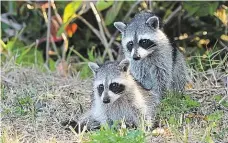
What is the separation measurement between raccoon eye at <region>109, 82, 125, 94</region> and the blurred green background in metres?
2.13

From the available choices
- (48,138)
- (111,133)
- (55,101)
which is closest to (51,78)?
(55,101)

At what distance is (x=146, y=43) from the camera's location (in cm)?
659

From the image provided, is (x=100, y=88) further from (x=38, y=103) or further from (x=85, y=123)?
(x=38, y=103)

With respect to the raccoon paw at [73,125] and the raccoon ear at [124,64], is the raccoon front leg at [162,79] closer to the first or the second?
the raccoon ear at [124,64]

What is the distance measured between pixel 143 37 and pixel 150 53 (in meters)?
0.18

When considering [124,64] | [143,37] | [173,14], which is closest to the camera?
[124,64]

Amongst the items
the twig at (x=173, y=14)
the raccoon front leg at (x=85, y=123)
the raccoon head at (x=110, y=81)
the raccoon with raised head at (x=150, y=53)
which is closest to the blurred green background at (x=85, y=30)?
the twig at (x=173, y=14)

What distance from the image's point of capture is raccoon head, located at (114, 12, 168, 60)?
654 centimetres

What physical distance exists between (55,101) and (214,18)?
3.09 metres

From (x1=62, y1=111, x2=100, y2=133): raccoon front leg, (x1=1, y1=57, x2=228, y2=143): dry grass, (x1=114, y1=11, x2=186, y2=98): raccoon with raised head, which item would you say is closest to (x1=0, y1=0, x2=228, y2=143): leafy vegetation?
(x1=1, y1=57, x2=228, y2=143): dry grass

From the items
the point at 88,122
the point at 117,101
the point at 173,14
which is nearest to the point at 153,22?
the point at 117,101

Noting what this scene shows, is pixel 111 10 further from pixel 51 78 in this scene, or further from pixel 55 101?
pixel 55 101

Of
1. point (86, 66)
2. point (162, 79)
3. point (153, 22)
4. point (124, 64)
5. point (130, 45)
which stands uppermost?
point (153, 22)

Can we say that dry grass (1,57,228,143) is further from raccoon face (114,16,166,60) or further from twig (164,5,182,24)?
twig (164,5,182,24)
